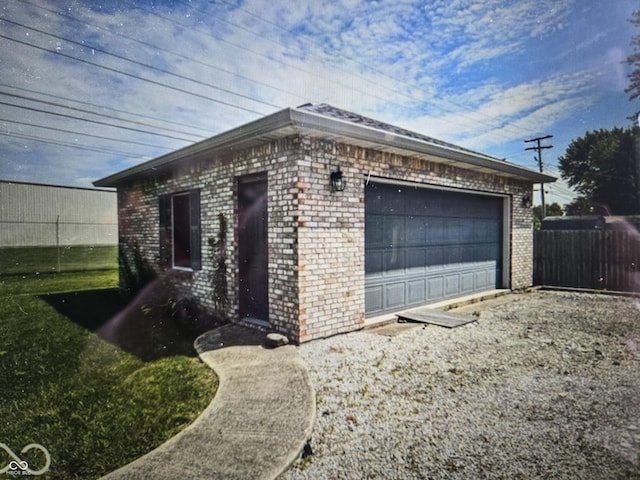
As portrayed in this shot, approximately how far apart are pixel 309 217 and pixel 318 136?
1.14 m

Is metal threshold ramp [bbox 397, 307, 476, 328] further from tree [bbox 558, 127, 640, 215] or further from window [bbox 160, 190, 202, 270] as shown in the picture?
tree [bbox 558, 127, 640, 215]

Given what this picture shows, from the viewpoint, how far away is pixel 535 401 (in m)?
3.15

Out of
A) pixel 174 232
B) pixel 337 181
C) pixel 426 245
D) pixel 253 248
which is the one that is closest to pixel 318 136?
pixel 337 181

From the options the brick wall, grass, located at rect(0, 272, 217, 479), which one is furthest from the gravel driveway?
grass, located at rect(0, 272, 217, 479)

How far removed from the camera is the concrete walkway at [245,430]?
2158 millimetres

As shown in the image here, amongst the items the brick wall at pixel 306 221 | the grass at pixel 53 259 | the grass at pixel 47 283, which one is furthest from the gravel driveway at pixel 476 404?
the grass at pixel 53 259

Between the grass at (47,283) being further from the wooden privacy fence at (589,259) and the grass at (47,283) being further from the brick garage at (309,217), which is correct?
the wooden privacy fence at (589,259)

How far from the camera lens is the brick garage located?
4.69 metres

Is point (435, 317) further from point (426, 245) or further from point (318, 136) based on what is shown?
point (318, 136)

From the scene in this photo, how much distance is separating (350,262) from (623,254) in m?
8.46

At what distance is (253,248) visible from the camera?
5715 millimetres

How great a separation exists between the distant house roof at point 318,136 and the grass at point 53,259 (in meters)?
10.1

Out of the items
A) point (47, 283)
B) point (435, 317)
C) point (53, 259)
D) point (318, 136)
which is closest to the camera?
point (318, 136)

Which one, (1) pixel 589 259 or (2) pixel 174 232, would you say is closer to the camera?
(2) pixel 174 232
